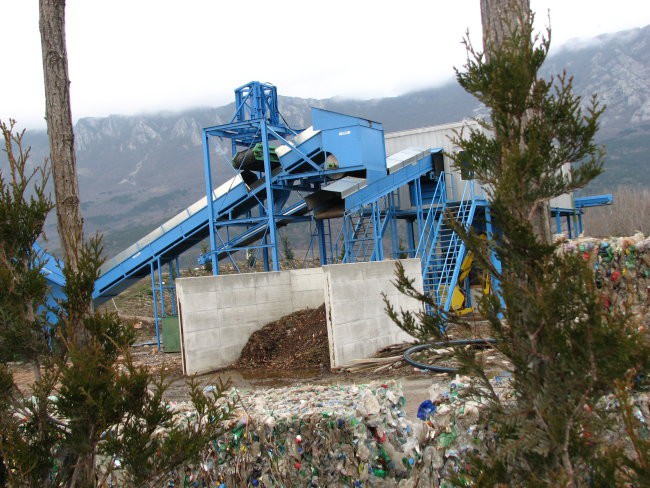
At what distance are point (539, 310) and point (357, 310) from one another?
31.3 feet

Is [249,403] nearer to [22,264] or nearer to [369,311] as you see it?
[22,264]

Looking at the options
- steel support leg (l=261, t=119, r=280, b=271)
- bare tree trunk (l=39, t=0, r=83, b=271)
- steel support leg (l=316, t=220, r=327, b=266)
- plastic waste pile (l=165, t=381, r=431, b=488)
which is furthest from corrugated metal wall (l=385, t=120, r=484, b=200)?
bare tree trunk (l=39, t=0, r=83, b=271)

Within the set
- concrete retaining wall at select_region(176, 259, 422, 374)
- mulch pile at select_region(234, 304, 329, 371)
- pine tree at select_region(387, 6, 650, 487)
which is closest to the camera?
pine tree at select_region(387, 6, 650, 487)

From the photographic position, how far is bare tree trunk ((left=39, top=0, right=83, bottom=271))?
5418 millimetres

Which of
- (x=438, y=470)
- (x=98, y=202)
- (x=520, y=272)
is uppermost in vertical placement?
(x=98, y=202)

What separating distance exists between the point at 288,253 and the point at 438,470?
28816 mm

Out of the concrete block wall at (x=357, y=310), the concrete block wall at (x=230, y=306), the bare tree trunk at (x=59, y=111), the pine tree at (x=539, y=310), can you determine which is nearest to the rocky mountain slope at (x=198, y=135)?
the concrete block wall at (x=230, y=306)

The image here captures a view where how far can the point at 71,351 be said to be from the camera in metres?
4.20

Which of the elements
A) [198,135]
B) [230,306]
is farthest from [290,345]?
[198,135]

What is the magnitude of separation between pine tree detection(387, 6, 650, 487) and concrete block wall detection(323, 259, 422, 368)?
8384mm

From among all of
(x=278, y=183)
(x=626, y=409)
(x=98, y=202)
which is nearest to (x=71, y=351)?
(x=626, y=409)

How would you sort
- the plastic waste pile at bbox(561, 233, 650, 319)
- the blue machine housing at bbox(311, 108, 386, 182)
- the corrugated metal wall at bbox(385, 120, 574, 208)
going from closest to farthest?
the plastic waste pile at bbox(561, 233, 650, 319)
the blue machine housing at bbox(311, 108, 386, 182)
the corrugated metal wall at bbox(385, 120, 574, 208)

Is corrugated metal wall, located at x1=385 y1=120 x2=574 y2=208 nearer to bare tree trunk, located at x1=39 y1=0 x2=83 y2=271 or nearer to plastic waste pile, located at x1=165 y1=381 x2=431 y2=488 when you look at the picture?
plastic waste pile, located at x1=165 y1=381 x2=431 y2=488

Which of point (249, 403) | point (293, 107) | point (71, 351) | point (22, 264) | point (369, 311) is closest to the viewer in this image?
point (71, 351)
